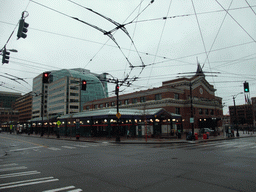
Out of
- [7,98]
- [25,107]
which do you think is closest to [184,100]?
[25,107]

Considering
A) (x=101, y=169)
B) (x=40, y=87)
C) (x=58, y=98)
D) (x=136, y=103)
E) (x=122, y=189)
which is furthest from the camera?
(x=40, y=87)

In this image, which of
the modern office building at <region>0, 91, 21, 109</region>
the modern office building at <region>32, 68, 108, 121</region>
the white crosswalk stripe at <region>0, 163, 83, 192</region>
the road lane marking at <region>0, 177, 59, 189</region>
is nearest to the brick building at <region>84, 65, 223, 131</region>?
the modern office building at <region>32, 68, 108, 121</region>

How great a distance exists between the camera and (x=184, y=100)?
6016 centimetres

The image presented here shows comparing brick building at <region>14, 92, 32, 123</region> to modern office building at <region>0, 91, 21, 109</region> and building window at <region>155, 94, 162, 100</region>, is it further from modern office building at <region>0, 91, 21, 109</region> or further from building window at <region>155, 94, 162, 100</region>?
building window at <region>155, 94, 162, 100</region>

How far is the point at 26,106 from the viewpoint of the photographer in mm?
147750

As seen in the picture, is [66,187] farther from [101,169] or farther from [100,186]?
[101,169]

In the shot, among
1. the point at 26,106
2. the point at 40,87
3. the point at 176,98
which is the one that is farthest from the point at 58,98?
the point at 176,98

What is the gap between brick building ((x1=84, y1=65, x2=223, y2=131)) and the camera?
187 feet

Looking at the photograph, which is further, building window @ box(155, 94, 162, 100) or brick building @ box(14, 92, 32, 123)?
brick building @ box(14, 92, 32, 123)

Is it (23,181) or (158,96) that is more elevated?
(158,96)

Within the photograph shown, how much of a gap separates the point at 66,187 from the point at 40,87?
5095 inches

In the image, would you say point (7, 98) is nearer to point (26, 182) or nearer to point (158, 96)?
point (158, 96)

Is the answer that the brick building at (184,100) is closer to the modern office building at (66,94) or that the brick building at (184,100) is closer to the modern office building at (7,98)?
the modern office building at (66,94)

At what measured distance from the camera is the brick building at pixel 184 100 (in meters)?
56.9
